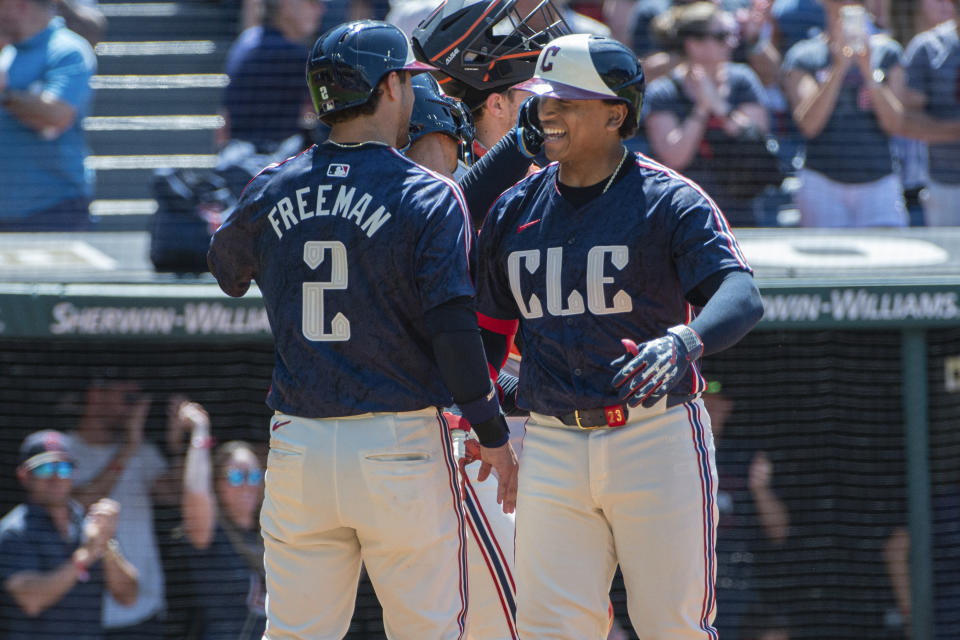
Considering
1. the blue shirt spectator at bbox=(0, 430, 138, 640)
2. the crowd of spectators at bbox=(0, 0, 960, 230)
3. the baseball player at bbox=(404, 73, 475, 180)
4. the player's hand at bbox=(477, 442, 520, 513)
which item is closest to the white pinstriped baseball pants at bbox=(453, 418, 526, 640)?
the player's hand at bbox=(477, 442, 520, 513)

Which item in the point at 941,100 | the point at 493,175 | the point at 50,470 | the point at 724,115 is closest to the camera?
the point at 493,175

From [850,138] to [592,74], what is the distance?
133 inches

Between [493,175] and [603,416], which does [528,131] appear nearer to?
[493,175]

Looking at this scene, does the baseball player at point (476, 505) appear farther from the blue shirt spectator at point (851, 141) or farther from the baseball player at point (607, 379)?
the blue shirt spectator at point (851, 141)

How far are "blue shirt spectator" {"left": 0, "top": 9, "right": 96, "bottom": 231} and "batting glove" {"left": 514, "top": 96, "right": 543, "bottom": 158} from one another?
11.3 ft

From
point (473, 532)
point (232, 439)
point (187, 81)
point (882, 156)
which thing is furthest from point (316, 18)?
point (473, 532)

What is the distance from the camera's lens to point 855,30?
221 inches

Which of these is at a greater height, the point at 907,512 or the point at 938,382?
the point at 938,382

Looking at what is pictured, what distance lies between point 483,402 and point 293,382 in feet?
1.35

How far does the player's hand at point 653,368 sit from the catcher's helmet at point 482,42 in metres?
1.19

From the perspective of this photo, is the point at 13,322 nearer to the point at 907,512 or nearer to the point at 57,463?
the point at 57,463

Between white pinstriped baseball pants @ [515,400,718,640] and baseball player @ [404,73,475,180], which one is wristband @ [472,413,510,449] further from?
baseball player @ [404,73,475,180]

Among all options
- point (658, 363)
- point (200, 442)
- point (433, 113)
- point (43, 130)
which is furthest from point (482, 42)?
point (43, 130)

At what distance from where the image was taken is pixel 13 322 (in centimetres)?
454
